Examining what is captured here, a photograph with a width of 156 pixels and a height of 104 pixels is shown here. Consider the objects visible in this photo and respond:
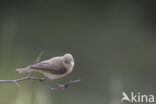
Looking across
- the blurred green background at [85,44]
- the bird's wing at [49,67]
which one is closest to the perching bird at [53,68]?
the bird's wing at [49,67]

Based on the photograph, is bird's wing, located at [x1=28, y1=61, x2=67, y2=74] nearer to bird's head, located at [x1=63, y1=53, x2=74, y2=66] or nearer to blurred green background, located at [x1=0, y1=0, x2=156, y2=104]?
bird's head, located at [x1=63, y1=53, x2=74, y2=66]

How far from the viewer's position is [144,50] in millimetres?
2305

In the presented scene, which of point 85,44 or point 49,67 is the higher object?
point 85,44

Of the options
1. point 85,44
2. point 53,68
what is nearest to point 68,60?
point 53,68

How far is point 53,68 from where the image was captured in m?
0.50

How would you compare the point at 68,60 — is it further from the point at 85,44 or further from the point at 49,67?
the point at 85,44

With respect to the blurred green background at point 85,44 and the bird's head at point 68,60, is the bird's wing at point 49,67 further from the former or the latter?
the blurred green background at point 85,44

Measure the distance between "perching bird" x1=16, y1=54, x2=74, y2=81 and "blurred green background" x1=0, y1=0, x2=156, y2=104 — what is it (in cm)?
145

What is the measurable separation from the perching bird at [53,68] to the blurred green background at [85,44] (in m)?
1.45

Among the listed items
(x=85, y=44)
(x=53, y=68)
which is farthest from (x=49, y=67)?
(x=85, y=44)

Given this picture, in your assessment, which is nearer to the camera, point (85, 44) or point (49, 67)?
point (49, 67)

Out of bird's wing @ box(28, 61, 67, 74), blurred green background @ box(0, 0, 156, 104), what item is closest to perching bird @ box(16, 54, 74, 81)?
bird's wing @ box(28, 61, 67, 74)

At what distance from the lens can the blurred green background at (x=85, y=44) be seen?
2072 mm

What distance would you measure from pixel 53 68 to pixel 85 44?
5.78 ft
